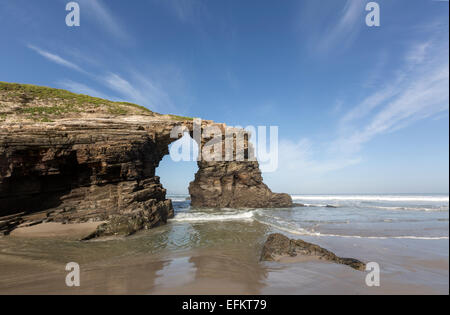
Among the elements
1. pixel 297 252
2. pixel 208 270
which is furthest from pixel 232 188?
pixel 208 270

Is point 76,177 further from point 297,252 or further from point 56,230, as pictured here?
point 297,252

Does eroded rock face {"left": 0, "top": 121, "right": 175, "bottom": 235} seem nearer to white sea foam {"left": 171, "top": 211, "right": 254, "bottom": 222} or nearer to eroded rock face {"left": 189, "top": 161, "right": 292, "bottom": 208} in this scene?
white sea foam {"left": 171, "top": 211, "right": 254, "bottom": 222}

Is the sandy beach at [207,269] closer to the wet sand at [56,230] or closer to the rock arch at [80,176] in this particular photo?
the wet sand at [56,230]

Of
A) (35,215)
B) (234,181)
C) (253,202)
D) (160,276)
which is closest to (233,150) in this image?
(234,181)

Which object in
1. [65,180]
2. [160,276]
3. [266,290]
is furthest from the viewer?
[65,180]

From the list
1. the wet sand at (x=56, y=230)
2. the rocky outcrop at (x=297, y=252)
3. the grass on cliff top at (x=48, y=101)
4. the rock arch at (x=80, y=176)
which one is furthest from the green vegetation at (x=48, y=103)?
the rocky outcrop at (x=297, y=252)

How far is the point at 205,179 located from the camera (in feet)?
104

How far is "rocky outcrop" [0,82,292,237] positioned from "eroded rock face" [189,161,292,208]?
1339cm

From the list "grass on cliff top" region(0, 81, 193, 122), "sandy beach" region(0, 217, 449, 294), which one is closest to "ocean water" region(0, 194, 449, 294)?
"sandy beach" region(0, 217, 449, 294)
